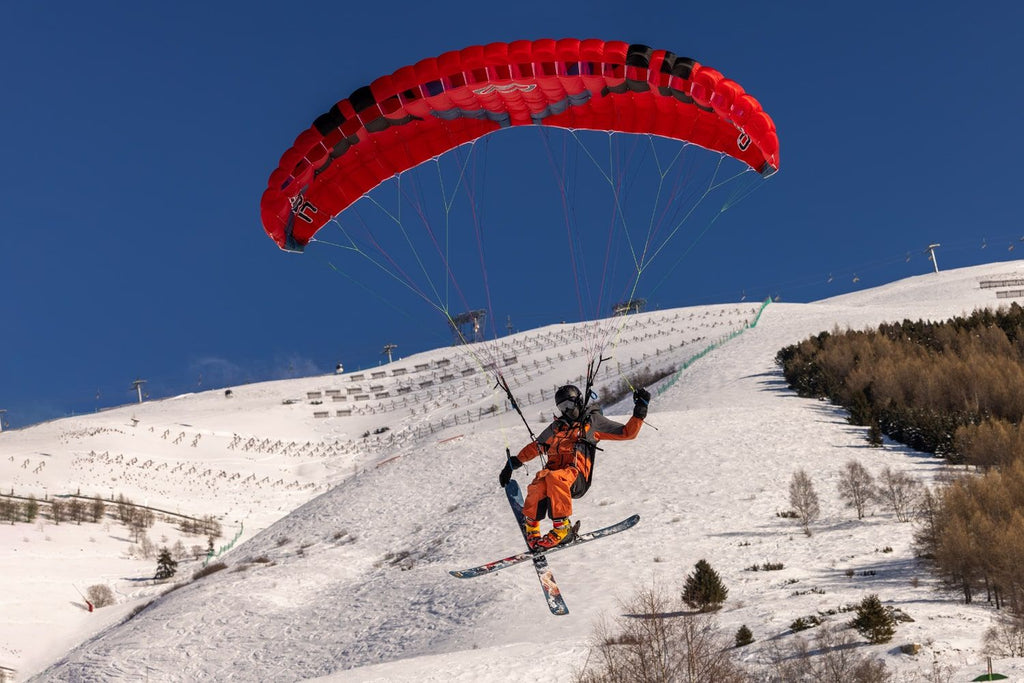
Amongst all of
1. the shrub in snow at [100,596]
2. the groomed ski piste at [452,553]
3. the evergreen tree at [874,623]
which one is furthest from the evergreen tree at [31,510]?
the evergreen tree at [874,623]

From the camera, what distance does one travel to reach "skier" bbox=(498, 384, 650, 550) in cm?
1297

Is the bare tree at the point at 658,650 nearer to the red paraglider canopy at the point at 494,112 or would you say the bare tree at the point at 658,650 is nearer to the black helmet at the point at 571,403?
the black helmet at the point at 571,403

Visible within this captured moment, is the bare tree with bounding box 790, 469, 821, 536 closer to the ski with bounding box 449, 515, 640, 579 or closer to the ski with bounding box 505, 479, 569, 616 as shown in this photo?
the ski with bounding box 449, 515, 640, 579

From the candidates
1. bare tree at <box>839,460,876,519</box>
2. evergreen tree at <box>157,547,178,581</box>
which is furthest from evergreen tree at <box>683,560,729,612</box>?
evergreen tree at <box>157,547,178,581</box>

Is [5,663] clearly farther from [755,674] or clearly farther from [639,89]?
[639,89]

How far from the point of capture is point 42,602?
44.3m

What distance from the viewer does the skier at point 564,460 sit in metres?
13.0

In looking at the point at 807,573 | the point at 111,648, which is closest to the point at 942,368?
the point at 807,573

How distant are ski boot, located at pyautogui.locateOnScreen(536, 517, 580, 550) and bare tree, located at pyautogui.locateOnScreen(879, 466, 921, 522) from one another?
22360 mm

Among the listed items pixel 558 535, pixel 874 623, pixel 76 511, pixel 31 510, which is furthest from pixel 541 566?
pixel 76 511

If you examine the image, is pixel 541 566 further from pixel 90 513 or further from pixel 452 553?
pixel 90 513

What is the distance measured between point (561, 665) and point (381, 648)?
888cm

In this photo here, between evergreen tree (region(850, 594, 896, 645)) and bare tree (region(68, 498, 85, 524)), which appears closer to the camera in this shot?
evergreen tree (region(850, 594, 896, 645))

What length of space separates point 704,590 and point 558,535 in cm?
1543
